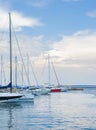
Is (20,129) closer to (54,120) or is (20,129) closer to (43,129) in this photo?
(43,129)

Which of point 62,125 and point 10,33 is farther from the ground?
point 10,33

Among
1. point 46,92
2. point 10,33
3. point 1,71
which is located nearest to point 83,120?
point 10,33

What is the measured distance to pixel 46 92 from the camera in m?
110

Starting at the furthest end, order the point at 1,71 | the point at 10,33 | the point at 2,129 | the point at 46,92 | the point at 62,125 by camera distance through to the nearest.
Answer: the point at 46,92 → the point at 1,71 → the point at 10,33 → the point at 62,125 → the point at 2,129

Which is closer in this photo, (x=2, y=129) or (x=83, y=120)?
(x=2, y=129)

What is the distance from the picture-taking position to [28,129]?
30.1 m

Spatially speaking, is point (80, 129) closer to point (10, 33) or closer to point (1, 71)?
point (10, 33)

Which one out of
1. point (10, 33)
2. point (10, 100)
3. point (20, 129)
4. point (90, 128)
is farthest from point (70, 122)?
point (10, 33)

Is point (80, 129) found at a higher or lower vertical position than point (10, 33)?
lower

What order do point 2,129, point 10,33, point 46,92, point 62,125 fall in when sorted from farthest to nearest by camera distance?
point 46,92 < point 10,33 < point 62,125 < point 2,129

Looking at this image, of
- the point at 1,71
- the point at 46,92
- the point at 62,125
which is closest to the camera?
the point at 62,125

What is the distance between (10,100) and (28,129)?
91.2 ft

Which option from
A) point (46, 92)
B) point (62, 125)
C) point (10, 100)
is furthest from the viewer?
point (46, 92)

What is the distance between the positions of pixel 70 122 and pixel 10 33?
3015 centimetres
